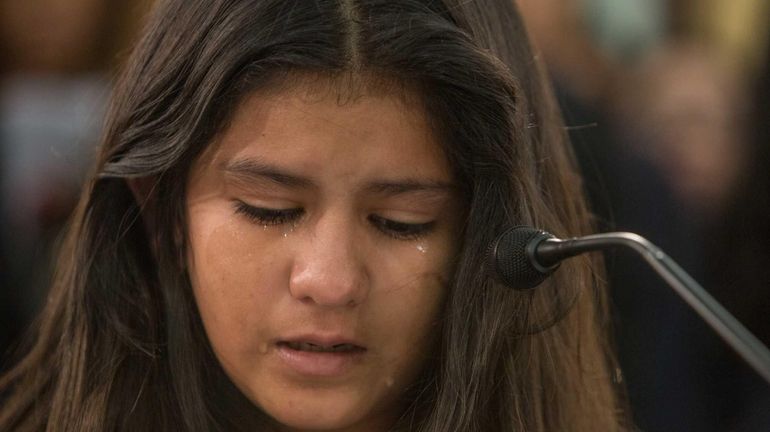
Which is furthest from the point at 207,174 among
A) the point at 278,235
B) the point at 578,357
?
the point at 578,357

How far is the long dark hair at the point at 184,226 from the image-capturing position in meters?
1.88

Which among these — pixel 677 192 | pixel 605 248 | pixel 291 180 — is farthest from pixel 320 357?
pixel 677 192

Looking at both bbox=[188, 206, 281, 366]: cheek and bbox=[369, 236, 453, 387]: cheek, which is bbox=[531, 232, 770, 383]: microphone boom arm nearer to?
bbox=[369, 236, 453, 387]: cheek

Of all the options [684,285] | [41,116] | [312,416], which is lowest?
[312,416]

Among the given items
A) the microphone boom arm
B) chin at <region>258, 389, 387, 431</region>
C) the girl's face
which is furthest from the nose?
the microphone boom arm

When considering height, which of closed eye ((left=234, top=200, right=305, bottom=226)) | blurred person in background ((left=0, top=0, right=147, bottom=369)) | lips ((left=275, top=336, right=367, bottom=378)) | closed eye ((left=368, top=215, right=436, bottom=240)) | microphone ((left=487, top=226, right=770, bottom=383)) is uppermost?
blurred person in background ((left=0, top=0, right=147, bottom=369))

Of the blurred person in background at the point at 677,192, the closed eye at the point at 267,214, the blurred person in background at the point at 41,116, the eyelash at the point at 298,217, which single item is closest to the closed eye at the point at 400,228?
the eyelash at the point at 298,217

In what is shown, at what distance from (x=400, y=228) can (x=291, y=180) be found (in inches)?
6.4

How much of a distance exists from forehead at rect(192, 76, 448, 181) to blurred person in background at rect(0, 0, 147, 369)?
3.97 ft

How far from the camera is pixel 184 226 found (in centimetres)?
201

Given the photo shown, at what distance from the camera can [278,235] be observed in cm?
189

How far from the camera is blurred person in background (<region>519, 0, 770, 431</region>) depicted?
10.6ft

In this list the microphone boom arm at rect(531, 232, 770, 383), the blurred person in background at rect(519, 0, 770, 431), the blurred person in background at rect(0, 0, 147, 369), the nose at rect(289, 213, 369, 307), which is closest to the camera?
the microphone boom arm at rect(531, 232, 770, 383)

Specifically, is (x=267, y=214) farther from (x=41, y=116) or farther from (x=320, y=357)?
(x=41, y=116)
